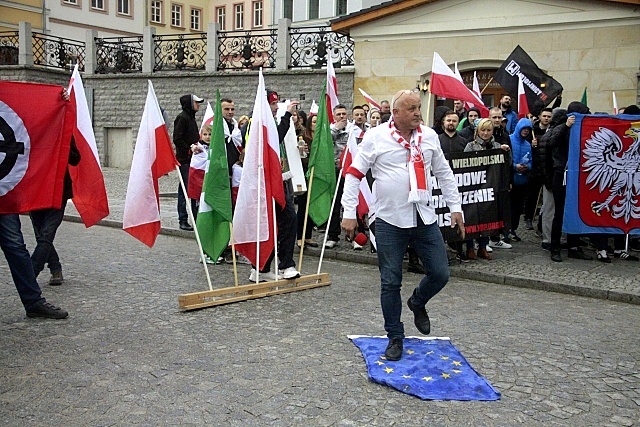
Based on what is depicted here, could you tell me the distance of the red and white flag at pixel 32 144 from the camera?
604 cm

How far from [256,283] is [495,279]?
121 inches

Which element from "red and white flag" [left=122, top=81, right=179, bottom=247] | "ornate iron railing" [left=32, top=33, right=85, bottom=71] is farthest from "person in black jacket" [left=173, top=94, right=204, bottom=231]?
"ornate iron railing" [left=32, top=33, right=85, bottom=71]

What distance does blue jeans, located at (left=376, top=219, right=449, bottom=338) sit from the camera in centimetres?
534

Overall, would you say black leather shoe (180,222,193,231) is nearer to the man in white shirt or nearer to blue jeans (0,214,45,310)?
blue jeans (0,214,45,310)

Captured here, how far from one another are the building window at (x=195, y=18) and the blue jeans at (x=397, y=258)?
55.3m

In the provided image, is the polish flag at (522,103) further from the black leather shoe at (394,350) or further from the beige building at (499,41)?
the black leather shoe at (394,350)

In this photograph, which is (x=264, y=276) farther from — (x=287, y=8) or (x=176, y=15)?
(x=176, y=15)

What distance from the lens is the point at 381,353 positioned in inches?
212

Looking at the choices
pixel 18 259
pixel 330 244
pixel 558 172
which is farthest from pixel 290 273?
pixel 558 172

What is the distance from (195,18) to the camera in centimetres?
5766

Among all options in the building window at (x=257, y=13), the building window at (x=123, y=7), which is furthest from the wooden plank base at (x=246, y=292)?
the building window at (x=257, y=13)

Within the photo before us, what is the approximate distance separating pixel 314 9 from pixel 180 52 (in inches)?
1015

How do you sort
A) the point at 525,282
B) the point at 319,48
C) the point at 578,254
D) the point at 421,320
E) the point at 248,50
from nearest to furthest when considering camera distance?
the point at 421,320 < the point at 525,282 < the point at 578,254 < the point at 319,48 < the point at 248,50

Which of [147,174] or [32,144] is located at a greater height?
[32,144]
